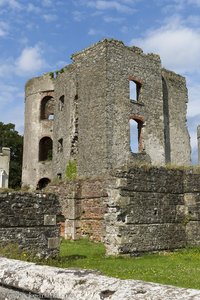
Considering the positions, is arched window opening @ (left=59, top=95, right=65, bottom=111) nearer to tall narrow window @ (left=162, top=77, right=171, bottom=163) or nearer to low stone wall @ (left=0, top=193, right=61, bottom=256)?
tall narrow window @ (left=162, top=77, right=171, bottom=163)

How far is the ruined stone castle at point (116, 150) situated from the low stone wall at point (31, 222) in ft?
3.30

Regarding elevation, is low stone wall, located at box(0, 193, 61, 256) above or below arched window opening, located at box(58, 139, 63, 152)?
below

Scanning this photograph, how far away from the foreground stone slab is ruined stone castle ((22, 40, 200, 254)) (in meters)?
8.47

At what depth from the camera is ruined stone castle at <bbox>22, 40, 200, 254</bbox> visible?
13.4 metres

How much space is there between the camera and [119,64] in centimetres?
2455

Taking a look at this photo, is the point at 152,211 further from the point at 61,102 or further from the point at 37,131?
the point at 37,131

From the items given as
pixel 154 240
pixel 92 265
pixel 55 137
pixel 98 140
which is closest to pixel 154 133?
pixel 98 140

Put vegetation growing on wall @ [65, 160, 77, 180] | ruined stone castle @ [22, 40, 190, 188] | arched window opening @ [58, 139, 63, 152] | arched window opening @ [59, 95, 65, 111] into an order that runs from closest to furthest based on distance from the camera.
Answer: ruined stone castle @ [22, 40, 190, 188] < vegetation growing on wall @ [65, 160, 77, 180] < arched window opening @ [58, 139, 63, 152] < arched window opening @ [59, 95, 65, 111]

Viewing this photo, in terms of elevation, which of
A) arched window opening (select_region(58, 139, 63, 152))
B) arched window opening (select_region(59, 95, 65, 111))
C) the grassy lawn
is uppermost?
arched window opening (select_region(59, 95, 65, 111))

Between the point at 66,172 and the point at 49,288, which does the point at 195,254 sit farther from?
the point at 66,172

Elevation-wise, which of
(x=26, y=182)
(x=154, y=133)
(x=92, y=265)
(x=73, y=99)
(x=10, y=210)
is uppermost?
(x=73, y=99)

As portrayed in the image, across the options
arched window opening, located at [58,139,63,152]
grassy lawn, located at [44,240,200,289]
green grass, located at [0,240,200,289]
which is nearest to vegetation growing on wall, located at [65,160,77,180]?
arched window opening, located at [58,139,63,152]

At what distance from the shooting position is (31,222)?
35.2 feet

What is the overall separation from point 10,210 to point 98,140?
1338cm
